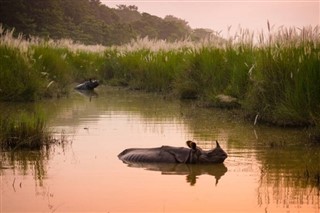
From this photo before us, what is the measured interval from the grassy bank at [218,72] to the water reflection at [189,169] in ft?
5.51

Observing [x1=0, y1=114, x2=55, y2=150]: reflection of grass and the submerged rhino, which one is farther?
[x1=0, y1=114, x2=55, y2=150]: reflection of grass

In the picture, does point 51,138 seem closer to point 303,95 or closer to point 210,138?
point 210,138

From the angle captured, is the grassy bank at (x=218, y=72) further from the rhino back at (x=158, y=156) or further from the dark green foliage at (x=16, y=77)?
the rhino back at (x=158, y=156)

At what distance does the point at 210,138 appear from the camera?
7.97 meters

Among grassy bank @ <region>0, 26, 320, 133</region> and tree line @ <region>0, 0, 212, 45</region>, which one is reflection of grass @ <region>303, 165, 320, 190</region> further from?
tree line @ <region>0, 0, 212, 45</region>

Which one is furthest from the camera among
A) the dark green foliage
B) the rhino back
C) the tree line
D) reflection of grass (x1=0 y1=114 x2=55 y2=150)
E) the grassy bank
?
the tree line

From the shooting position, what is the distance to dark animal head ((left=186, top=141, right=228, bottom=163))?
6.34m

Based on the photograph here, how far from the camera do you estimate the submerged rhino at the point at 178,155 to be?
636 cm

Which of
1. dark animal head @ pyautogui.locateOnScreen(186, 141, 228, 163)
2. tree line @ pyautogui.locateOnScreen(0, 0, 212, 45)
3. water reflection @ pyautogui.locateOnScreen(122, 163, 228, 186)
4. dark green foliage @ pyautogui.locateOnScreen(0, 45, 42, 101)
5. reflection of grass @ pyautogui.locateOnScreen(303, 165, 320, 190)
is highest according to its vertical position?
tree line @ pyautogui.locateOnScreen(0, 0, 212, 45)

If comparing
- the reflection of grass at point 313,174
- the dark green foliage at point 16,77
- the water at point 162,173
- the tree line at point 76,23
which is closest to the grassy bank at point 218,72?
the dark green foliage at point 16,77

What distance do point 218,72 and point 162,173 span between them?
6440mm

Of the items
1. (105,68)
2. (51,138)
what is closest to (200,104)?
(51,138)

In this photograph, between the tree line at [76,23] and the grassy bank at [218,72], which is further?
the tree line at [76,23]

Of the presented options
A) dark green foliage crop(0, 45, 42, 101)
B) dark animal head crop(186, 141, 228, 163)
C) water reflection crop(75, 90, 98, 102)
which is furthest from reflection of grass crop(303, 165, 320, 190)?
water reflection crop(75, 90, 98, 102)
